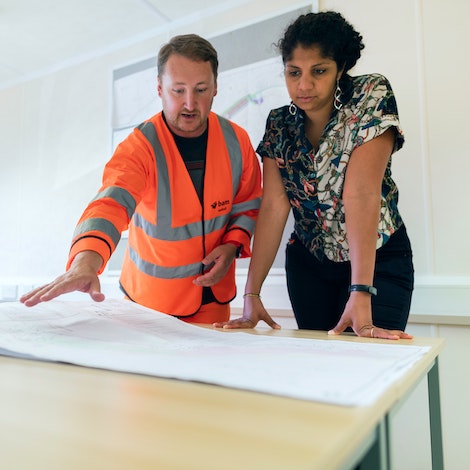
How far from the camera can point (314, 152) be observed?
45.2 inches

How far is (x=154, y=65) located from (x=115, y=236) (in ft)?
5.17

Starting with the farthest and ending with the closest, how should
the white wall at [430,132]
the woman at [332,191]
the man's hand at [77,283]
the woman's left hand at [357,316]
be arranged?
1. the white wall at [430,132]
2. the woman at [332,191]
3. the woman's left hand at [357,316]
4. the man's hand at [77,283]

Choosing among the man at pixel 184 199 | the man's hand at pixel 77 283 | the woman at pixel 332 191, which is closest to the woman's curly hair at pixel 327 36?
the woman at pixel 332 191

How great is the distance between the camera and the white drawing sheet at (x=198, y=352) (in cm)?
45

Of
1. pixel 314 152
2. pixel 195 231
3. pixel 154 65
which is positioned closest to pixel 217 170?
pixel 195 231

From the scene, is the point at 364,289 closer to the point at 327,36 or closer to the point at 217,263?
the point at 217,263

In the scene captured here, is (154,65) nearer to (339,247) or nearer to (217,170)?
(217,170)

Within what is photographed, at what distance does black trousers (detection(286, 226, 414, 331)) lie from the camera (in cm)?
107

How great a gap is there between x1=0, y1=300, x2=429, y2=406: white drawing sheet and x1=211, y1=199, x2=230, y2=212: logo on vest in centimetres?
43

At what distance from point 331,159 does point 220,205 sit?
35cm

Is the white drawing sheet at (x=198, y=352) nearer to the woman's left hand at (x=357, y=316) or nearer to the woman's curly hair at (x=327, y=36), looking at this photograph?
the woman's left hand at (x=357, y=316)

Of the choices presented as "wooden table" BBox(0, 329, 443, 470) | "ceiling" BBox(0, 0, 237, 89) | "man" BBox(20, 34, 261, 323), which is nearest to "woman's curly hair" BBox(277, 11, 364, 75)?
"man" BBox(20, 34, 261, 323)

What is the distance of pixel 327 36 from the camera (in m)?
1.09

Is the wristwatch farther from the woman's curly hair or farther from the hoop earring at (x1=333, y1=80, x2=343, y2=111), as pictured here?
the woman's curly hair
